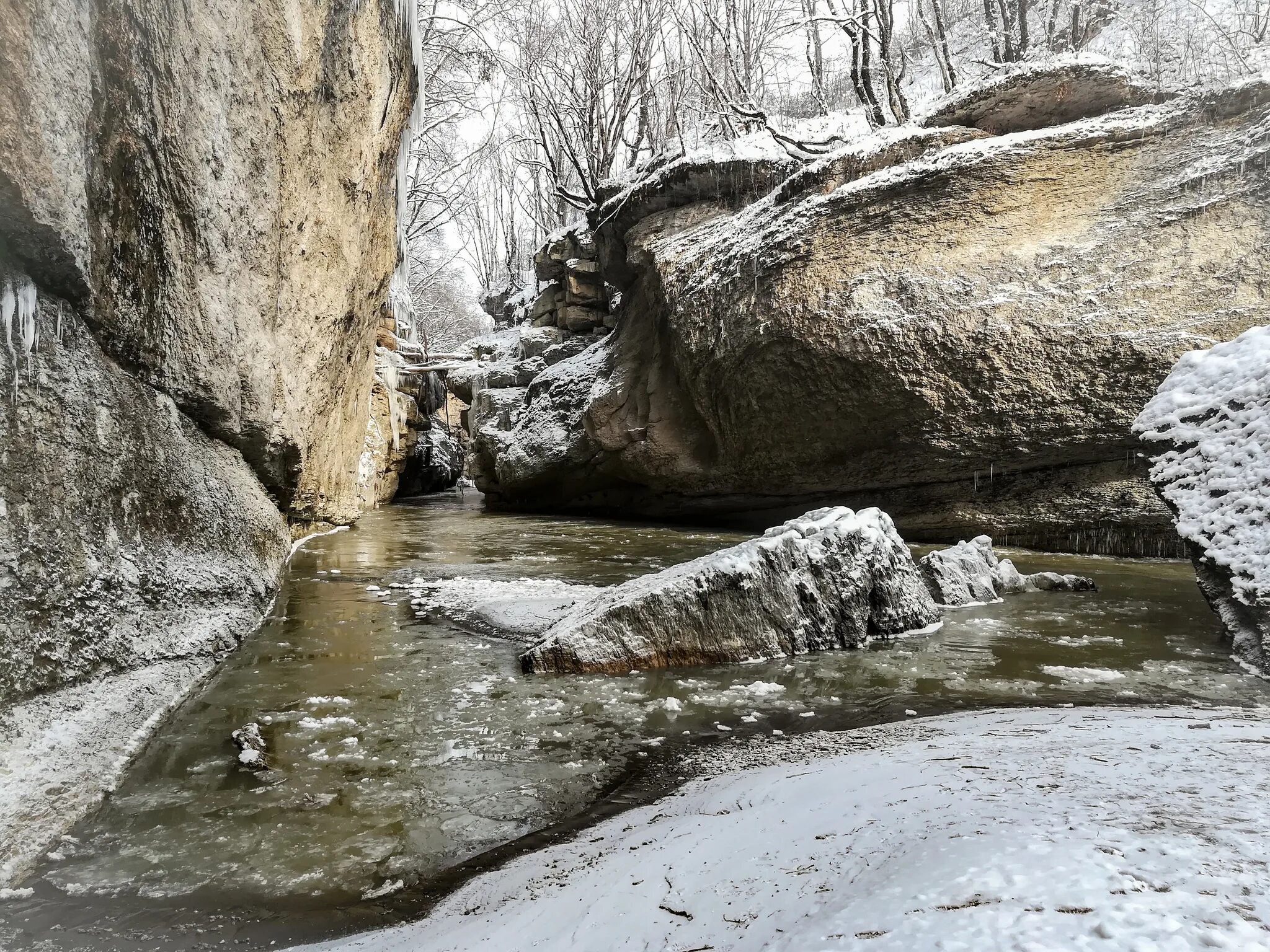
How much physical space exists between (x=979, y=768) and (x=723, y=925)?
2.84 feet

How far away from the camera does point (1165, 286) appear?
6852mm

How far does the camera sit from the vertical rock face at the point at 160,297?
2.57 m

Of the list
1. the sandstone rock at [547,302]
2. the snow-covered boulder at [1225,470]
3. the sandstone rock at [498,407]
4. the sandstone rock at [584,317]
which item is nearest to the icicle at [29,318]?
the snow-covered boulder at [1225,470]

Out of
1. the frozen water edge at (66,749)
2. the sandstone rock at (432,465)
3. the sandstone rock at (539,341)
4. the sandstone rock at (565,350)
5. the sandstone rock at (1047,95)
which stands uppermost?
the sandstone rock at (1047,95)

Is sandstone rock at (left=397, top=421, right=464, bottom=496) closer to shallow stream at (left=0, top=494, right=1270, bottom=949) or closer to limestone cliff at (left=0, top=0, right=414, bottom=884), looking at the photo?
limestone cliff at (left=0, top=0, right=414, bottom=884)

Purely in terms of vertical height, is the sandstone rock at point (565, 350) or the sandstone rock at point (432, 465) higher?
the sandstone rock at point (565, 350)

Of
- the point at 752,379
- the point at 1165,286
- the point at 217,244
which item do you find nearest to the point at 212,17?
the point at 217,244

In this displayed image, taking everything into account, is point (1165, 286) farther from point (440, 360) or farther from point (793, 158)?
point (440, 360)

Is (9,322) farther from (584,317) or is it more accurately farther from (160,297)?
(584,317)

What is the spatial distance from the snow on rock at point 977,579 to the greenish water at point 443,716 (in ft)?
0.60

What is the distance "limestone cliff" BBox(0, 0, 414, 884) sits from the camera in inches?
96.9

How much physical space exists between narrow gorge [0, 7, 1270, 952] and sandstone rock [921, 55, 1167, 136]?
43 millimetres

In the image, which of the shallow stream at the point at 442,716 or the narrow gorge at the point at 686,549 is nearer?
the narrow gorge at the point at 686,549

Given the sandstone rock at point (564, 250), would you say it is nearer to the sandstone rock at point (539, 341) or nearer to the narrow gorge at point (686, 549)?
the sandstone rock at point (539, 341)
